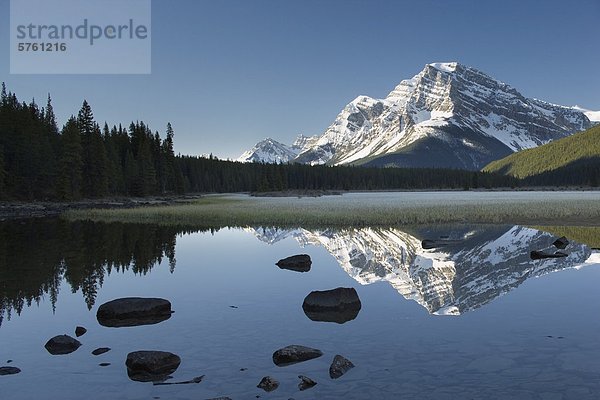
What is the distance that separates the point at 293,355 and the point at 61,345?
259 inches

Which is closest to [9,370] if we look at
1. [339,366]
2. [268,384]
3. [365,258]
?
[268,384]

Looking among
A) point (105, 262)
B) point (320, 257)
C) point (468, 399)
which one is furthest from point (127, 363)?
point (320, 257)

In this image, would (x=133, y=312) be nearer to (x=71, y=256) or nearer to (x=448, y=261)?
(x=71, y=256)

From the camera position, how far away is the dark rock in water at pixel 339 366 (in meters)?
11.6

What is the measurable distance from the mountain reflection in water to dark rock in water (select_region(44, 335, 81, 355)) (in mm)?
4488

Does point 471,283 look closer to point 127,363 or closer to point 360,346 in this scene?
point 360,346

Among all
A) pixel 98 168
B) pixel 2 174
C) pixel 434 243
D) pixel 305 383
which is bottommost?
pixel 305 383

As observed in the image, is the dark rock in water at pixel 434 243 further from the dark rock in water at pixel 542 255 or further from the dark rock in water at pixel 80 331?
the dark rock in water at pixel 80 331

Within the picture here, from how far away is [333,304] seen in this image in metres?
18.1

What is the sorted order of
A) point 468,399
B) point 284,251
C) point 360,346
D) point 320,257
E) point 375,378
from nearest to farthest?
point 468,399, point 375,378, point 360,346, point 320,257, point 284,251

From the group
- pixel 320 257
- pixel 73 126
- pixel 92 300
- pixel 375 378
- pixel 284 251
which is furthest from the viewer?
pixel 73 126

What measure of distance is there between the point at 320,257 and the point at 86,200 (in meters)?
73.3

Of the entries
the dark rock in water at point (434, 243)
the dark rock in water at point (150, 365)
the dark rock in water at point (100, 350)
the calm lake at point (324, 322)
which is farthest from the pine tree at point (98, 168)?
the dark rock in water at point (150, 365)

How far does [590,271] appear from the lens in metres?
24.8
